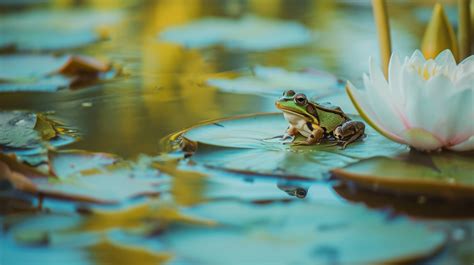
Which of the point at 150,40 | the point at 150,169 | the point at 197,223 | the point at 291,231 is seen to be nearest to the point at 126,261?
the point at 197,223

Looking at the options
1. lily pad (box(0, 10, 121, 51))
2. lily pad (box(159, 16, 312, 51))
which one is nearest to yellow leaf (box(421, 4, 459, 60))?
lily pad (box(159, 16, 312, 51))

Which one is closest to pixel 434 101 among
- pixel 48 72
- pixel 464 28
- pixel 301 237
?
pixel 301 237

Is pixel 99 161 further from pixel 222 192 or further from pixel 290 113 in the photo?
pixel 290 113

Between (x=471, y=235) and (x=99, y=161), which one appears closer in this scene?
(x=471, y=235)

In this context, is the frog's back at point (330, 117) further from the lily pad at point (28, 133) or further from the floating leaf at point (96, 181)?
the lily pad at point (28, 133)

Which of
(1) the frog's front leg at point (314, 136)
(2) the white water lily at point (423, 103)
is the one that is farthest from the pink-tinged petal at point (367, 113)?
(1) the frog's front leg at point (314, 136)

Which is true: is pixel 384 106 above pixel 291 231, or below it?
above

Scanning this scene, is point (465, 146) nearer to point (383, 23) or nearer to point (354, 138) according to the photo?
point (354, 138)
